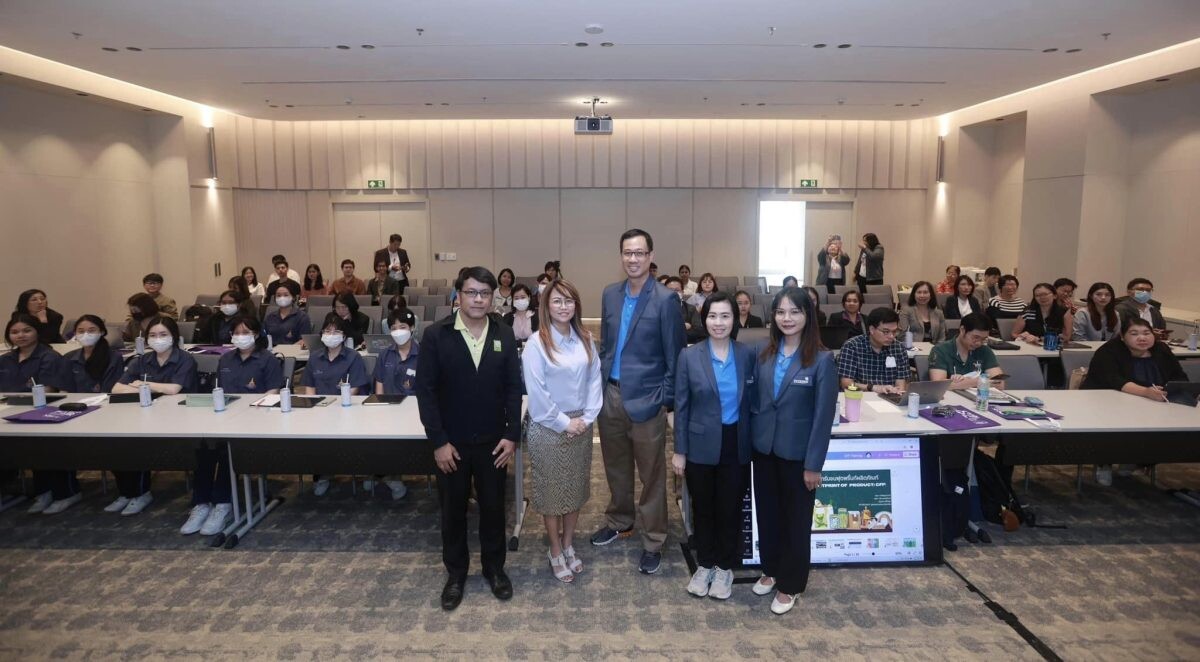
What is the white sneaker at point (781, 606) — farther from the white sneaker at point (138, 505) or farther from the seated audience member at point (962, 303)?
the seated audience member at point (962, 303)

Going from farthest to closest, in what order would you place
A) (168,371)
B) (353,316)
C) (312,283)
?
(312,283)
(353,316)
(168,371)

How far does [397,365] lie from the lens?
5449 mm

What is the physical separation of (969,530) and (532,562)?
2616 millimetres

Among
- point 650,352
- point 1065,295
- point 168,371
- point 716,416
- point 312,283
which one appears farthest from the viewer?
point 312,283

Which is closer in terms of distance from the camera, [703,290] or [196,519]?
[196,519]

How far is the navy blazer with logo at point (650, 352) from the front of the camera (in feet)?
12.4

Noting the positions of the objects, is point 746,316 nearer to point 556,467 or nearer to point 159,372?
point 556,467

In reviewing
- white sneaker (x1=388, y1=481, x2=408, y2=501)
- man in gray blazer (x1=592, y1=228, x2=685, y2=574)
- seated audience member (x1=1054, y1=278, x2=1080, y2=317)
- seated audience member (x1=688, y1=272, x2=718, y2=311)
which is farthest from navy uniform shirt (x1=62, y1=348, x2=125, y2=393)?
seated audience member (x1=1054, y1=278, x2=1080, y2=317)

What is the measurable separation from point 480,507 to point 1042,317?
6.84 m

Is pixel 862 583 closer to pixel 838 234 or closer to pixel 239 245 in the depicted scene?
pixel 838 234

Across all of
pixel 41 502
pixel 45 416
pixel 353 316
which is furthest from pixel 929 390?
pixel 353 316

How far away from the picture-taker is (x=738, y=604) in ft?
12.0

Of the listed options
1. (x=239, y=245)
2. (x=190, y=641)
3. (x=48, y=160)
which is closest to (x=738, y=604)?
(x=190, y=641)

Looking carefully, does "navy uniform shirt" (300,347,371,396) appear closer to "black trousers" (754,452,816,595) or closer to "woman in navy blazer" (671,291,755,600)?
"woman in navy blazer" (671,291,755,600)
